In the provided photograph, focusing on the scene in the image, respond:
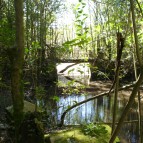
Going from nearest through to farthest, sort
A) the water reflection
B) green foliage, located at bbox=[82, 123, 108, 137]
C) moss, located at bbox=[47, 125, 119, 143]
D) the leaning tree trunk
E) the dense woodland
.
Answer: the dense woodland → the leaning tree trunk → green foliage, located at bbox=[82, 123, 108, 137] → moss, located at bbox=[47, 125, 119, 143] → the water reflection

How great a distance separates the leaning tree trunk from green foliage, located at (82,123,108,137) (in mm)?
923

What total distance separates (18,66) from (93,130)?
134 cm

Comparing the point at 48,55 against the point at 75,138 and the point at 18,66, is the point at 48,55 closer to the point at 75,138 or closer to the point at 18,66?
the point at 75,138

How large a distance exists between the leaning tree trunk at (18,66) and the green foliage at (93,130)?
923mm

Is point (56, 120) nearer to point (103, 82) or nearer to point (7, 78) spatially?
point (7, 78)

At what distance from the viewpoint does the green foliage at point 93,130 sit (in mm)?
3098

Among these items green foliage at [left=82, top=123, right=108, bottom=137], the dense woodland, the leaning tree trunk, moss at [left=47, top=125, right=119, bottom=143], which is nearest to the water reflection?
the dense woodland

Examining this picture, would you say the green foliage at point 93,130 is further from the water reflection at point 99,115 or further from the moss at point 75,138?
the water reflection at point 99,115

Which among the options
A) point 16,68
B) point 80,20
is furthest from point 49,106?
point 80,20

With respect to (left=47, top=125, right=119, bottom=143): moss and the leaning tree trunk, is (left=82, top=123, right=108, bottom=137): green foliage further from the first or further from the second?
the leaning tree trunk

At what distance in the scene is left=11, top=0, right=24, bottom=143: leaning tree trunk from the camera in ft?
7.29

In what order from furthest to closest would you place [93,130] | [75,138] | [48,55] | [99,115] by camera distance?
[48,55]
[99,115]
[75,138]
[93,130]

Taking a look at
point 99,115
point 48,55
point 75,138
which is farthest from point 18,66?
point 48,55

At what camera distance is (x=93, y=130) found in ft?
10.6
